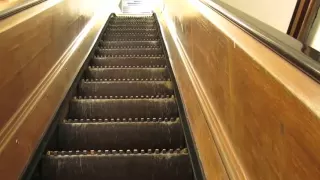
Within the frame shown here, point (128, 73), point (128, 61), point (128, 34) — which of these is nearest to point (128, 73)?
point (128, 73)

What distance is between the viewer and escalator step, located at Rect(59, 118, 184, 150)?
7.14 ft

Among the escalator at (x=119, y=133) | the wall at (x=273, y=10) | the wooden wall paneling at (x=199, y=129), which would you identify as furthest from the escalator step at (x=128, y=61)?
the wall at (x=273, y=10)

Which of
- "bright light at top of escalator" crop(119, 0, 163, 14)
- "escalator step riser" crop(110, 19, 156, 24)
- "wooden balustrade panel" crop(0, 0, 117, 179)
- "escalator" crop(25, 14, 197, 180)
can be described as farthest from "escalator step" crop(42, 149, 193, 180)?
"bright light at top of escalator" crop(119, 0, 163, 14)

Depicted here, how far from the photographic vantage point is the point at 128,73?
3346mm

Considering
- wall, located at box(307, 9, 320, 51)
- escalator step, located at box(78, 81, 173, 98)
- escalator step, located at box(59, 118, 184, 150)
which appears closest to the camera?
escalator step, located at box(59, 118, 184, 150)

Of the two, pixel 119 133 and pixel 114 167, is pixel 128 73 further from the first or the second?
pixel 114 167

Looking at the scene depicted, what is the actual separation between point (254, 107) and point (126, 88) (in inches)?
71.8

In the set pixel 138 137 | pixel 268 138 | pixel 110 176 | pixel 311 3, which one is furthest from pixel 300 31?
pixel 268 138

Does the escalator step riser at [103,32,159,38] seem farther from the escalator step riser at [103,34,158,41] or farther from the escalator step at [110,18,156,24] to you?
the escalator step at [110,18,156,24]

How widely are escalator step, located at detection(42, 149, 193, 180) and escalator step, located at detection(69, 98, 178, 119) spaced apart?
27.1 inches

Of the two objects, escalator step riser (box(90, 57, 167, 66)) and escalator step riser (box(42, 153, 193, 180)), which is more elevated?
escalator step riser (box(42, 153, 193, 180))

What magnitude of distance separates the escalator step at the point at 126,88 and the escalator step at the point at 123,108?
1.18 ft

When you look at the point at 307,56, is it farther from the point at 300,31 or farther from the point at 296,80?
the point at 300,31

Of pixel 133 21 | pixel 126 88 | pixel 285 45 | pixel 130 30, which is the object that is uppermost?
pixel 285 45
